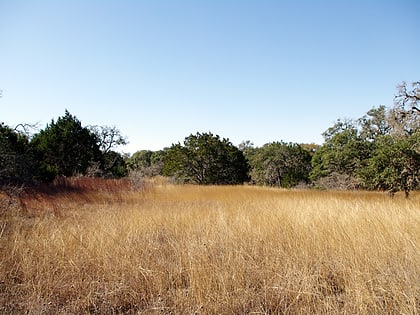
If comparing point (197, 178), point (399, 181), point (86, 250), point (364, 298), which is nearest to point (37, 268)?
point (86, 250)

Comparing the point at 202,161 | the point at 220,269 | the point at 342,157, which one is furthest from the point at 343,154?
the point at 220,269

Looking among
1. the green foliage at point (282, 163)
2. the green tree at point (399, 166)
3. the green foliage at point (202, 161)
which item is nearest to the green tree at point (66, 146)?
the green foliage at point (202, 161)

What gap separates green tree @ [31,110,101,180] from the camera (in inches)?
766

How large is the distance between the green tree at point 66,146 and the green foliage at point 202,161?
750 cm

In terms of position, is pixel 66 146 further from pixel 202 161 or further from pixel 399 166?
pixel 399 166

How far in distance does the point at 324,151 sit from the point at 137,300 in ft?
75.3

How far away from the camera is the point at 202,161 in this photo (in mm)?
22266

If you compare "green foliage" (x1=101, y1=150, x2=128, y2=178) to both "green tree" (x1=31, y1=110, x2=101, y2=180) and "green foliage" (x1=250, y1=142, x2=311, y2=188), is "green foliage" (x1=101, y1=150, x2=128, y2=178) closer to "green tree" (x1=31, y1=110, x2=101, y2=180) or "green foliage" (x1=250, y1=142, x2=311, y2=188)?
"green tree" (x1=31, y1=110, x2=101, y2=180)

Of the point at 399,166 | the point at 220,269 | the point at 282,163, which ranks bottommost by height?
the point at 220,269

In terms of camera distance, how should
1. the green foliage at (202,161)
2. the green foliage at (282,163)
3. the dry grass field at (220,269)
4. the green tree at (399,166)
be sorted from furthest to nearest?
the green foliage at (282,163)
the green foliage at (202,161)
the green tree at (399,166)
the dry grass field at (220,269)

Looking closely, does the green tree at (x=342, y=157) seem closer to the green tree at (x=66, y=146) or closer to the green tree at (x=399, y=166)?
the green tree at (x=399, y=166)

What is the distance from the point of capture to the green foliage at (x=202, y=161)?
2200cm

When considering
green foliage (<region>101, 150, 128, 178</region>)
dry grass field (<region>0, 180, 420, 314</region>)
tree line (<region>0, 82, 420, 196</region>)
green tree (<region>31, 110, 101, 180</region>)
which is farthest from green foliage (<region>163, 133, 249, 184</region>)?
dry grass field (<region>0, 180, 420, 314</region>)

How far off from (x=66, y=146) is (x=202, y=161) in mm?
11677
